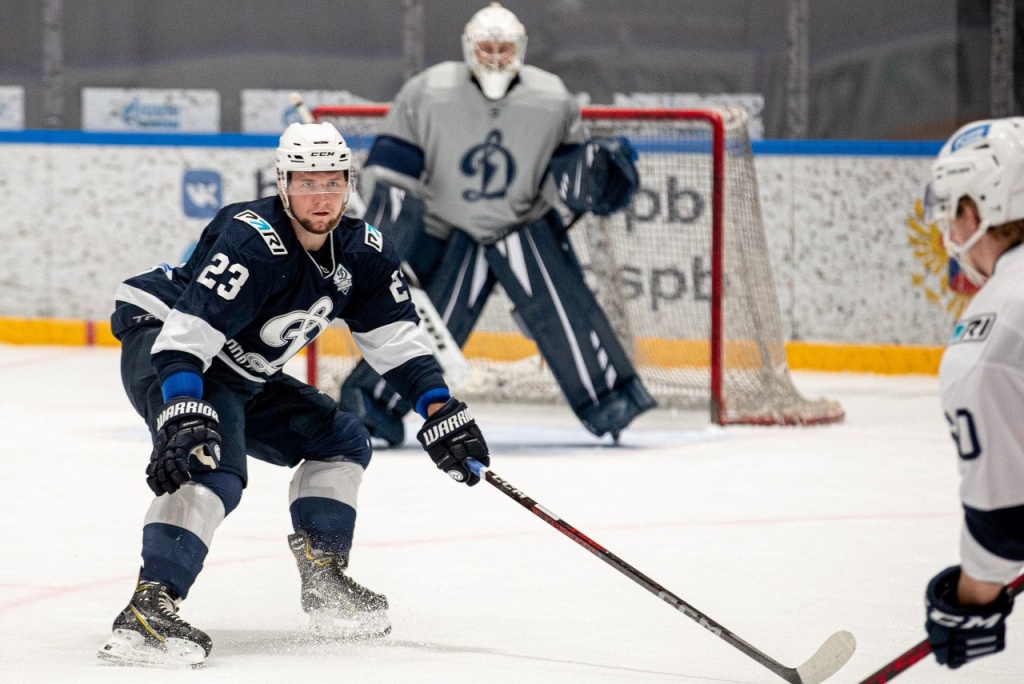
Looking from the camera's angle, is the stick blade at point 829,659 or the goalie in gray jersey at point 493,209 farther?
the goalie in gray jersey at point 493,209

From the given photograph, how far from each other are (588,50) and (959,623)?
5.94 meters

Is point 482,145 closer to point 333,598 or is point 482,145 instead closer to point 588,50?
point 588,50

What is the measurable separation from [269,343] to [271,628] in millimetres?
563

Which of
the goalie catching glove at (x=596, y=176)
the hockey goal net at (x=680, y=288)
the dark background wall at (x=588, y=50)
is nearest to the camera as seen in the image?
the goalie catching glove at (x=596, y=176)

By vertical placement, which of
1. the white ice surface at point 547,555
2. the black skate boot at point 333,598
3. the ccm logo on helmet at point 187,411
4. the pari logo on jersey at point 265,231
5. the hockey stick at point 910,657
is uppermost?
the pari logo on jersey at point 265,231

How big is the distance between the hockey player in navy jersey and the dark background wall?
14.9ft

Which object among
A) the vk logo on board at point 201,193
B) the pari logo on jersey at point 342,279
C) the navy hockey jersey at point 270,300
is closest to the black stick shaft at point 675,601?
the navy hockey jersey at point 270,300

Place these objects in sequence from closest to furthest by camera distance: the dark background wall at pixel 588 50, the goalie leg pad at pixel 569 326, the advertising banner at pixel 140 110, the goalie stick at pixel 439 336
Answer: the goalie stick at pixel 439 336, the goalie leg pad at pixel 569 326, the dark background wall at pixel 588 50, the advertising banner at pixel 140 110


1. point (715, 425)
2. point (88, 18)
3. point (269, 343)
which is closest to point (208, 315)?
point (269, 343)

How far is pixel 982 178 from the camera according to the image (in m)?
2.27

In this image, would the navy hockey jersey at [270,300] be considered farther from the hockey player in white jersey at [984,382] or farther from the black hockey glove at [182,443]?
the hockey player in white jersey at [984,382]

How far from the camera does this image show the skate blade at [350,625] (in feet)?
11.3

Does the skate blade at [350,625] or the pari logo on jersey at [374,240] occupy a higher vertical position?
the pari logo on jersey at [374,240]

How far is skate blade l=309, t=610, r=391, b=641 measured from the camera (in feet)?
11.3
